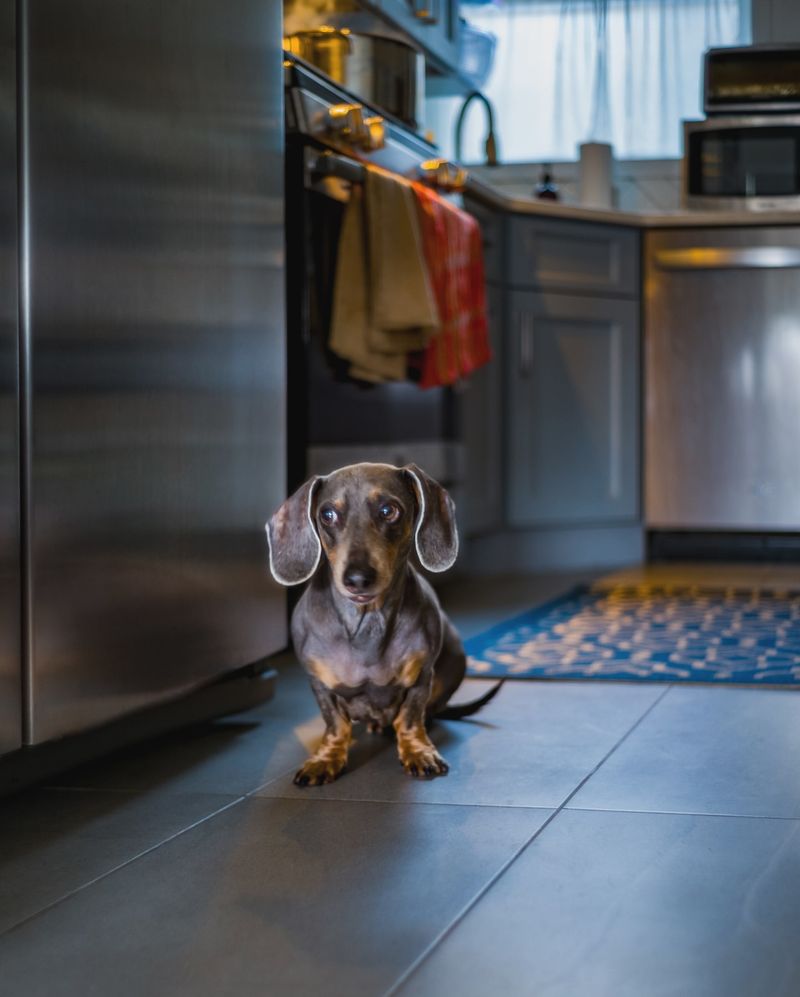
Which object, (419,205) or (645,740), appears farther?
(419,205)

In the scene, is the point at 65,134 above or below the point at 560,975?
above

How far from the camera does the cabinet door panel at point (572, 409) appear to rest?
4301 mm

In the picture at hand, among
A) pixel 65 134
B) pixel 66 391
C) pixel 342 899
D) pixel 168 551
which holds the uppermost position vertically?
pixel 65 134

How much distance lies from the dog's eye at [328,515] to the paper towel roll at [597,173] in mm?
3516

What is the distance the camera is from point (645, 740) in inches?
78.8

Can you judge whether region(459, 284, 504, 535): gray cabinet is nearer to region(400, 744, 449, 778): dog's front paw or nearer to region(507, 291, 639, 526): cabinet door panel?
region(507, 291, 639, 526): cabinet door panel

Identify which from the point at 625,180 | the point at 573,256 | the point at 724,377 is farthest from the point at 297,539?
the point at 625,180

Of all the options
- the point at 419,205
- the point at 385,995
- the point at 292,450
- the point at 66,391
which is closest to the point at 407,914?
the point at 385,995

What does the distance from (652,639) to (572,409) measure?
1.58 meters

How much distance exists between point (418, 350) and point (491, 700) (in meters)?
1.13

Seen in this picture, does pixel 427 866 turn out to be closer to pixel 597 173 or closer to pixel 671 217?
pixel 671 217

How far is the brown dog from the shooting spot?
5.68 feet

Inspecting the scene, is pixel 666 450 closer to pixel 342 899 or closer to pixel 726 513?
pixel 726 513

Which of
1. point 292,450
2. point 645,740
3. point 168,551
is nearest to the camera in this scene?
point 168,551
